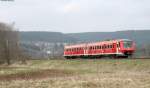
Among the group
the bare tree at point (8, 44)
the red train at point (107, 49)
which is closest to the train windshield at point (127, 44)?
the red train at point (107, 49)

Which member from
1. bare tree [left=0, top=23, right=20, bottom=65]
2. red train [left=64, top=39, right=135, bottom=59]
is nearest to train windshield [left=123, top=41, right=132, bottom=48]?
red train [left=64, top=39, right=135, bottom=59]

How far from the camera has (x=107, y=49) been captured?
68.3 meters

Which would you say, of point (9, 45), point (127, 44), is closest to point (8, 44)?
point (9, 45)

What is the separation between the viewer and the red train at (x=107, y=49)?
6582 centimetres

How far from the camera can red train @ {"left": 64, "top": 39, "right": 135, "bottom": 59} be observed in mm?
65819

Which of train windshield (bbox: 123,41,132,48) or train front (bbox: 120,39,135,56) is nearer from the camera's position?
train front (bbox: 120,39,135,56)

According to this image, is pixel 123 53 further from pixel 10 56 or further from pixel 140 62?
pixel 10 56

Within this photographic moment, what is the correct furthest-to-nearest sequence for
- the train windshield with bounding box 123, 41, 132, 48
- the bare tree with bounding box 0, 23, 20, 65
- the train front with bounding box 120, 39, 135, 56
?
the bare tree with bounding box 0, 23, 20, 65
the train windshield with bounding box 123, 41, 132, 48
the train front with bounding box 120, 39, 135, 56

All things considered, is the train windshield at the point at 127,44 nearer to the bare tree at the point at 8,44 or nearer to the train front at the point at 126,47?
the train front at the point at 126,47

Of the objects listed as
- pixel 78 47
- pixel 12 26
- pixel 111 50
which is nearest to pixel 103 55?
pixel 111 50

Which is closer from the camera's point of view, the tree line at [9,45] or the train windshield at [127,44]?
the train windshield at [127,44]

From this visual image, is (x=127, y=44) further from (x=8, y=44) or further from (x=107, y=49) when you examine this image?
(x=8, y=44)

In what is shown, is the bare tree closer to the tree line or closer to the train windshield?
the tree line

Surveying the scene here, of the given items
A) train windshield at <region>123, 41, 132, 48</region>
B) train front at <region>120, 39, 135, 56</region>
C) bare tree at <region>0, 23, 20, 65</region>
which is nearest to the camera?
train front at <region>120, 39, 135, 56</region>
